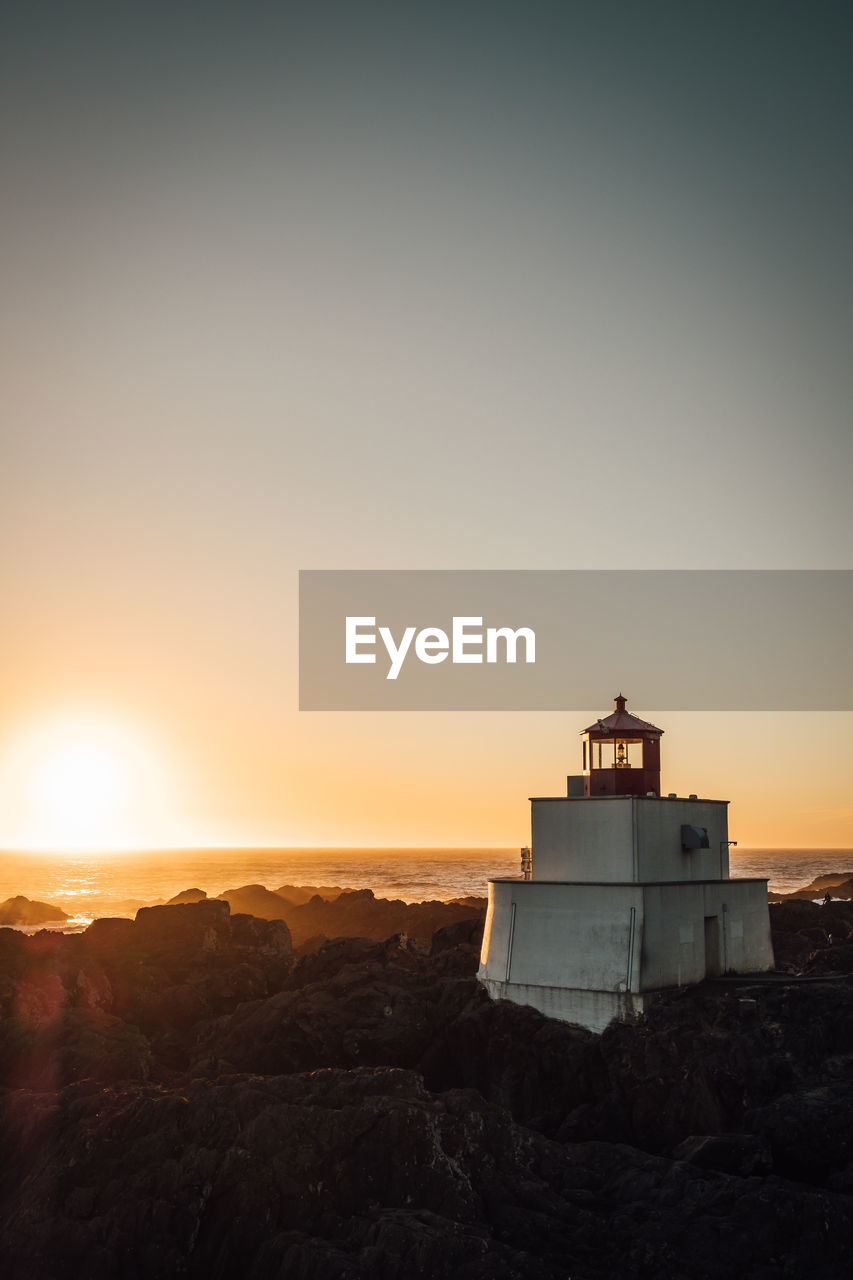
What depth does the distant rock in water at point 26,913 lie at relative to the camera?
6813cm

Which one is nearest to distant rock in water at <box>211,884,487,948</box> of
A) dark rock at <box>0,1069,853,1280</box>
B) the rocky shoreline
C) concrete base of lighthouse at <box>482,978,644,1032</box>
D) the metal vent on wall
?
concrete base of lighthouse at <box>482,978,644,1032</box>

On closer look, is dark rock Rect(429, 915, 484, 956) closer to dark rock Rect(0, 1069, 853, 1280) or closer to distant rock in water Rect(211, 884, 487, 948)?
distant rock in water Rect(211, 884, 487, 948)

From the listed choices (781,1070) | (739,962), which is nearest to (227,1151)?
(781,1070)

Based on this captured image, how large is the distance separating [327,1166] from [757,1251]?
4672mm

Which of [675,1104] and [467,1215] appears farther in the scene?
[675,1104]

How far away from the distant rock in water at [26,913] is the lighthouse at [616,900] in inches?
2223

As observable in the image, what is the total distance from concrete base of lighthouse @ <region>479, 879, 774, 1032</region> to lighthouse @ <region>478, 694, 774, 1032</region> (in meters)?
0.02

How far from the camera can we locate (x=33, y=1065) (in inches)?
701

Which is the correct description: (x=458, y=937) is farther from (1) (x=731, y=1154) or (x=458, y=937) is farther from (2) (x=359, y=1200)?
(2) (x=359, y=1200)

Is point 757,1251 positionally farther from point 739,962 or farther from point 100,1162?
point 739,962

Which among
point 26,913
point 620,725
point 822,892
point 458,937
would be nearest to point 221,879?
point 26,913

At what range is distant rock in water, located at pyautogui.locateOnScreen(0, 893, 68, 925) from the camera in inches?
2682

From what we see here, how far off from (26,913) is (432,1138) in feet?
214

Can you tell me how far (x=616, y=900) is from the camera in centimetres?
1923
